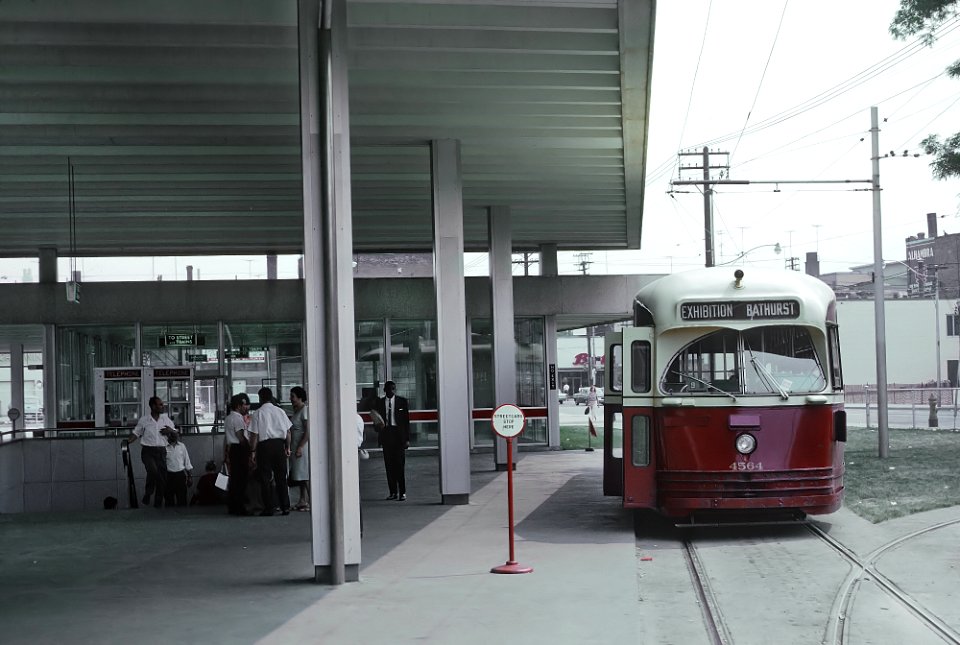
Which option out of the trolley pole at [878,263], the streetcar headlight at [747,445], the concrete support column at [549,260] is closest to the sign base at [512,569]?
the streetcar headlight at [747,445]

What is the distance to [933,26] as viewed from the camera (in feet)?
79.5

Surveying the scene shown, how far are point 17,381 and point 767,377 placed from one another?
21.3m

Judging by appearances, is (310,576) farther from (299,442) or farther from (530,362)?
(530,362)

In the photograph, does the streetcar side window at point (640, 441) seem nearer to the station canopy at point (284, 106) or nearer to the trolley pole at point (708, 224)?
the station canopy at point (284, 106)

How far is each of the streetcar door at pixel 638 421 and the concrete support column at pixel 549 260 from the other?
55.6 feet

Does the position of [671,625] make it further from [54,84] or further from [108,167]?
[108,167]

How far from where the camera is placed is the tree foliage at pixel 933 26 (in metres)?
24.1

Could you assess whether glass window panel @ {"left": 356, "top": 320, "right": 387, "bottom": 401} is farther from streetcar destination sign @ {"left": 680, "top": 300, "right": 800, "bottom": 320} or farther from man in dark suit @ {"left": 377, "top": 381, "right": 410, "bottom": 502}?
streetcar destination sign @ {"left": 680, "top": 300, "right": 800, "bottom": 320}

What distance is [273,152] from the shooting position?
1873cm

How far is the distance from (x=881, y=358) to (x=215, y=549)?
53.2ft

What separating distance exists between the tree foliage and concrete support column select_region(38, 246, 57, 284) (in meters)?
19.5

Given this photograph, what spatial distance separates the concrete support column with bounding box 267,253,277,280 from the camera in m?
30.0

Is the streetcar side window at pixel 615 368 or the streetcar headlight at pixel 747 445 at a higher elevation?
the streetcar side window at pixel 615 368

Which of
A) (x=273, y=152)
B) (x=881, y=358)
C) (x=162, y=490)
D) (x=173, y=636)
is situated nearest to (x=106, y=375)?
(x=162, y=490)
